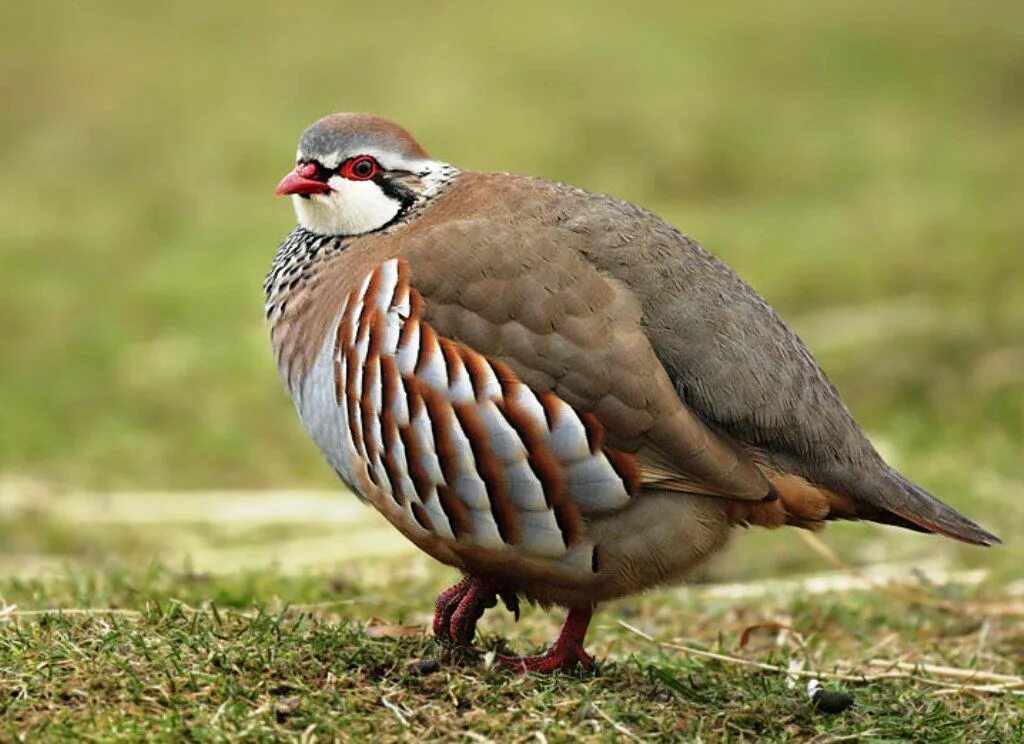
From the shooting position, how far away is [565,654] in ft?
15.0

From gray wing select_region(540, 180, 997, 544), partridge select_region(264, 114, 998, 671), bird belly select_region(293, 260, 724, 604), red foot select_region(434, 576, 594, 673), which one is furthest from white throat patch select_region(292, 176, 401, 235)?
red foot select_region(434, 576, 594, 673)

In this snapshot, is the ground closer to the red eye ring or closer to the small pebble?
the small pebble

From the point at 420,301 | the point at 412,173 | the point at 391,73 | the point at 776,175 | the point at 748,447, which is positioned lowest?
the point at 748,447

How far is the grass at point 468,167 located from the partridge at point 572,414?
0.39 m

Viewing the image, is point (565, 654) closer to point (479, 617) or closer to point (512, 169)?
point (479, 617)

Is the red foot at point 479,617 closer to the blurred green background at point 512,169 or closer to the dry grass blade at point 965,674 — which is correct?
the dry grass blade at point 965,674

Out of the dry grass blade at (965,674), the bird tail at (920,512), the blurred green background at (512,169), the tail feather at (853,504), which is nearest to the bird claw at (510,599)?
the tail feather at (853,504)

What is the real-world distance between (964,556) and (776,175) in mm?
7646

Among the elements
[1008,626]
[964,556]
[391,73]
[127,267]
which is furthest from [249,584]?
[391,73]

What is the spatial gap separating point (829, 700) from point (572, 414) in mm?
1034

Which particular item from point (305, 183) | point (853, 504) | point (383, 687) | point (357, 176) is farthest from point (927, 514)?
point (305, 183)

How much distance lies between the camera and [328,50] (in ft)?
56.5

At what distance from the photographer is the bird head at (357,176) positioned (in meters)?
5.13

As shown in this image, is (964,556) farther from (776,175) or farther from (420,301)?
(776,175)
